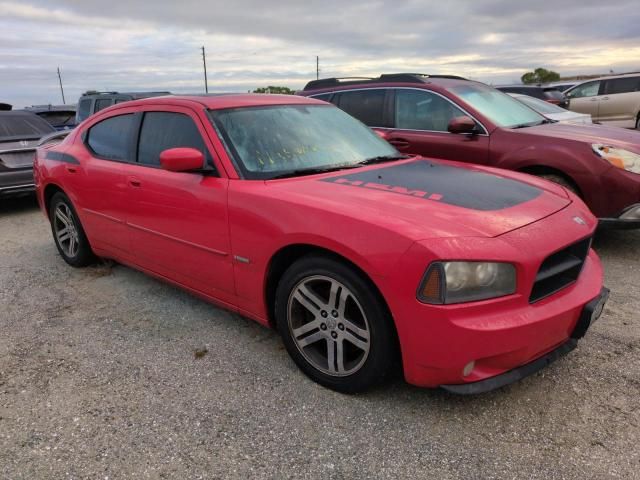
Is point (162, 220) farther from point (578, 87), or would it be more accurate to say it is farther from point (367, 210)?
point (578, 87)

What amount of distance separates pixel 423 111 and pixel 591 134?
5.74ft

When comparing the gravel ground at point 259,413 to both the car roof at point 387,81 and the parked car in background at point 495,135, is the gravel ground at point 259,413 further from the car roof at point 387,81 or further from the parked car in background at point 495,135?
the car roof at point 387,81

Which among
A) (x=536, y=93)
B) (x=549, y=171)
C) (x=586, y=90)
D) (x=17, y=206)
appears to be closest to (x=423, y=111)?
(x=549, y=171)

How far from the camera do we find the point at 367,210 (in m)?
2.47

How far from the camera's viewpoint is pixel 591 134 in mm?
5102

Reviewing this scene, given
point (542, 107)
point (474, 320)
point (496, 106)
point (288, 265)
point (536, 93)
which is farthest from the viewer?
point (536, 93)

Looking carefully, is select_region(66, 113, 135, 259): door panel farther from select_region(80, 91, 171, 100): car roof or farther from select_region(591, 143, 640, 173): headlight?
select_region(80, 91, 171, 100): car roof

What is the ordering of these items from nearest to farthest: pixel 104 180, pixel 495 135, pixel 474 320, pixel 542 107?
pixel 474 320
pixel 104 180
pixel 495 135
pixel 542 107

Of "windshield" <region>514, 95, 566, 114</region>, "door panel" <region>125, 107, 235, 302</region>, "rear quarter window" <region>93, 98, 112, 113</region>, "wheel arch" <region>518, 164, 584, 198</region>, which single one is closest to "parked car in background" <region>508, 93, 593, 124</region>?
"windshield" <region>514, 95, 566, 114</region>

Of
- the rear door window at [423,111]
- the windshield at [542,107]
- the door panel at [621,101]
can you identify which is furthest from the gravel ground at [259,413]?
the door panel at [621,101]

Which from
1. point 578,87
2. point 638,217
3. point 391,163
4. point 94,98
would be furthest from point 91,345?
point 578,87

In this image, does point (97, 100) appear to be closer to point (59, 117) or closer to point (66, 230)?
point (59, 117)

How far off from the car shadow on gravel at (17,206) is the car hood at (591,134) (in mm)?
7253

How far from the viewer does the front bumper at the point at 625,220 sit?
14.6 ft
